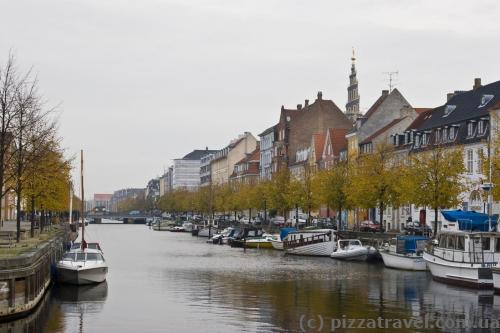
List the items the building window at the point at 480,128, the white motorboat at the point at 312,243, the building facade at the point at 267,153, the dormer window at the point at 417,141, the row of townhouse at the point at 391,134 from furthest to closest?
the building facade at the point at 267,153 < the dormer window at the point at 417,141 < the white motorboat at the point at 312,243 < the row of townhouse at the point at 391,134 < the building window at the point at 480,128

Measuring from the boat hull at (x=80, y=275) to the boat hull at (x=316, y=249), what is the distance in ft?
117

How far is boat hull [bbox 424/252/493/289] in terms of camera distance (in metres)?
52.4

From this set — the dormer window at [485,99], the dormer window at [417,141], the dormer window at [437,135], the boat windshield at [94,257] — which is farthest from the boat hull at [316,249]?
the boat windshield at [94,257]

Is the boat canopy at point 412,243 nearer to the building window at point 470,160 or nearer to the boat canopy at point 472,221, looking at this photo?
the boat canopy at point 472,221

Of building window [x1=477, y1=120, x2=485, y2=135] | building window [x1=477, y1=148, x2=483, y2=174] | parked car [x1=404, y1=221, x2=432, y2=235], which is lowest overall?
parked car [x1=404, y1=221, x2=432, y2=235]

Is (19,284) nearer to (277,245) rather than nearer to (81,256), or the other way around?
(81,256)

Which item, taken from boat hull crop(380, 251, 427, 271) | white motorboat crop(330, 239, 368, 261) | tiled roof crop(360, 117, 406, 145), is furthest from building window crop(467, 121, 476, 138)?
tiled roof crop(360, 117, 406, 145)

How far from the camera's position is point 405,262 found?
67750 millimetres

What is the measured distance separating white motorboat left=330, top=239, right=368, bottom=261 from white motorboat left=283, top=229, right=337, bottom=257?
2617 millimetres

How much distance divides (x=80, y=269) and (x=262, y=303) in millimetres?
13600

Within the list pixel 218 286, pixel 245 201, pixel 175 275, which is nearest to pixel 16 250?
pixel 218 286

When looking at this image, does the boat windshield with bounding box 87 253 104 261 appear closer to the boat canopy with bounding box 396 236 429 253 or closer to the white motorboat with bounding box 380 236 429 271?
the white motorboat with bounding box 380 236 429 271

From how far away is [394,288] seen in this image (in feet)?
180

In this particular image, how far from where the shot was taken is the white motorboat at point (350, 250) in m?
78.6
